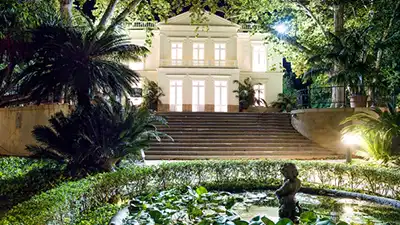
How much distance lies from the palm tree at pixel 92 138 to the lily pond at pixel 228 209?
2.20 meters

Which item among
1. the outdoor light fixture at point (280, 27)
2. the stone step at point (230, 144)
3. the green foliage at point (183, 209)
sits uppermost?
the outdoor light fixture at point (280, 27)

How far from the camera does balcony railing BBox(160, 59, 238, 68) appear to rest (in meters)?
28.6

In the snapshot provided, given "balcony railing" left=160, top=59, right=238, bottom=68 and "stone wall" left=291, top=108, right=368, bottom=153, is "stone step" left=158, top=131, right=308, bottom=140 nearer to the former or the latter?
"stone wall" left=291, top=108, right=368, bottom=153

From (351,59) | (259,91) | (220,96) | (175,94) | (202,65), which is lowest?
(220,96)

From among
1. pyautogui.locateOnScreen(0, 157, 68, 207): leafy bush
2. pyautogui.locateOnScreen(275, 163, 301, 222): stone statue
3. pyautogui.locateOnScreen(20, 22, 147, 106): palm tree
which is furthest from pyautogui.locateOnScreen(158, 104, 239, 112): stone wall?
pyautogui.locateOnScreen(275, 163, 301, 222): stone statue

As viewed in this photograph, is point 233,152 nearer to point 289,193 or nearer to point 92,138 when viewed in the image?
point 92,138

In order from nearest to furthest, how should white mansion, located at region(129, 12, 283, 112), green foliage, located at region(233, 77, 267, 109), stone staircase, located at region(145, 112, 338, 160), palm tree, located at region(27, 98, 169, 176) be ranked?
palm tree, located at region(27, 98, 169, 176)
stone staircase, located at region(145, 112, 338, 160)
green foliage, located at region(233, 77, 267, 109)
white mansion, located at region(129, 12, 283, 112)

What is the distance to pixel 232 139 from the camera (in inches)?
659

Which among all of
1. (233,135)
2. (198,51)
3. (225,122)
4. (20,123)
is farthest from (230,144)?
(198,51)

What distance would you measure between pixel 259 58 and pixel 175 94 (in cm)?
782

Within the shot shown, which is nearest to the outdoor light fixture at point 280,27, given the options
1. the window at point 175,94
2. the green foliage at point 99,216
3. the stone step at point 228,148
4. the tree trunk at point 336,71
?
the tree trunk at point 336,71

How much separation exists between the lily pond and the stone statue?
9.4 inches

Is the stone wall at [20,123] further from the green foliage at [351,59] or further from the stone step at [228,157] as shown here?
the green foliage at [351,59]

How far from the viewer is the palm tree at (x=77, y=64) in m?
9.90
